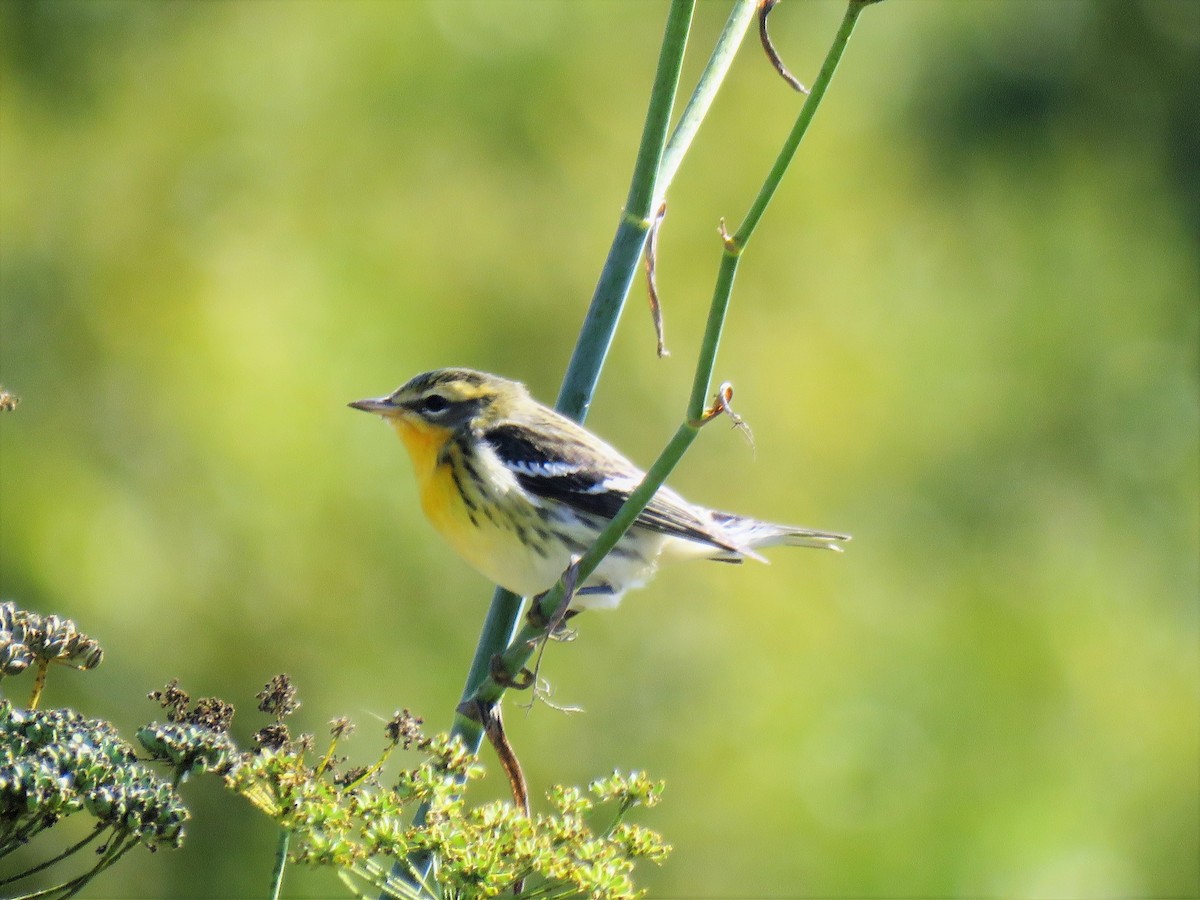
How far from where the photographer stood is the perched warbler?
3059 millimetres

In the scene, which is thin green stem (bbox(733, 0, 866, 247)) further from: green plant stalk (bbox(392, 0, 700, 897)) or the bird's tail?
the bird's tail

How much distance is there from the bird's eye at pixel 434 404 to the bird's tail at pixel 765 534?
0.73 metres

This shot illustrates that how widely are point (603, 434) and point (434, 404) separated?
2.20 metres

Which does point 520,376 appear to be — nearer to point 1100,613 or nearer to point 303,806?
point 1100,613

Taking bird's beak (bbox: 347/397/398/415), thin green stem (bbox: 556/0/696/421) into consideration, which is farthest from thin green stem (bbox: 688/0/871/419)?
bird's beak (bbox: 347/397/398/415)

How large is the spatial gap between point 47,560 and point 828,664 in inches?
120

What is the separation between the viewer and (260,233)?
550 centimetres

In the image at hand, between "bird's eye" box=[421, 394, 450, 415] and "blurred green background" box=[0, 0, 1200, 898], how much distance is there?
1.71m

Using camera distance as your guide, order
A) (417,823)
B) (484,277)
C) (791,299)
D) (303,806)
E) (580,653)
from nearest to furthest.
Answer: (303,806), (417,823), (580,653), (484,277), (791,299)

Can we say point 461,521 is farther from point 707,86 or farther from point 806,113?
point 806,113

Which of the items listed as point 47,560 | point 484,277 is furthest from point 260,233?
point 47,560

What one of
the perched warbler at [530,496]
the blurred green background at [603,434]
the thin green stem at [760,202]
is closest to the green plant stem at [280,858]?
the thin green stem at [760,202]

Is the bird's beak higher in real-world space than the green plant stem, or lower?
higher

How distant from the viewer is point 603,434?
557 cm
